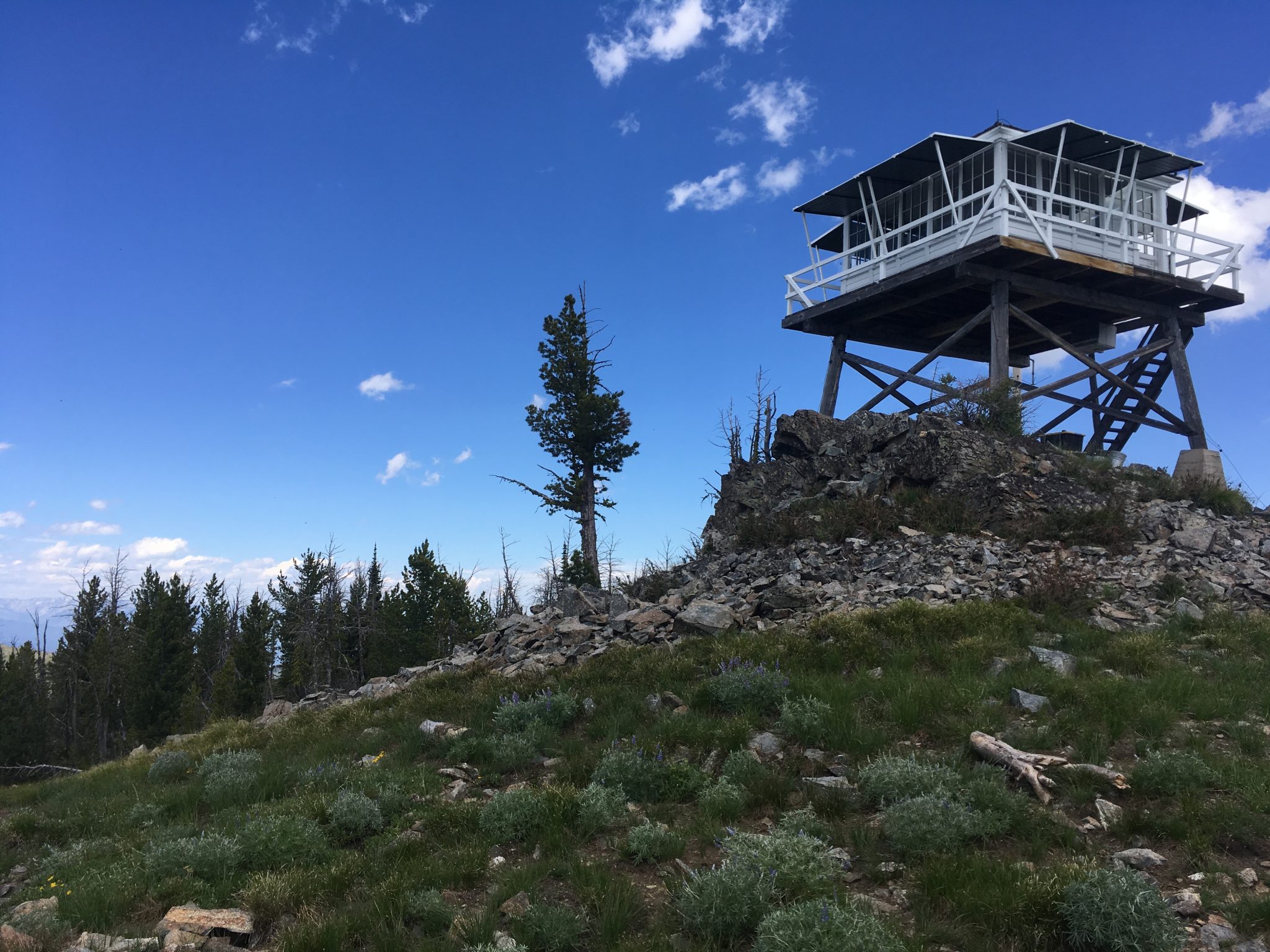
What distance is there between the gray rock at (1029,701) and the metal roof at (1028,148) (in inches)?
637

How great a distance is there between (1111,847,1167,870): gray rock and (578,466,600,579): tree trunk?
27.9 meters

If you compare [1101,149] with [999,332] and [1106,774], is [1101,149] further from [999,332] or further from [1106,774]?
[1106,774]

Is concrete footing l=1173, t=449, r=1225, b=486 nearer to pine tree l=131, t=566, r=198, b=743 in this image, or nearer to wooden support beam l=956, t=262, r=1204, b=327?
wooden support beam l=956, t=262, r=1204, b=327

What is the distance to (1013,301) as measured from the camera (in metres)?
21.7

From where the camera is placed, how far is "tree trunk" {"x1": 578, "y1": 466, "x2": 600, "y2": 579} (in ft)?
110

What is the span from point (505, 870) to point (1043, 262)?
19.0 meters

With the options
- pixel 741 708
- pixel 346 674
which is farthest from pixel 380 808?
pixel 346 674

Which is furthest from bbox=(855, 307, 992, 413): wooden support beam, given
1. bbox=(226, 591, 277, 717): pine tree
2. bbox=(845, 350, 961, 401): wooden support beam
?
bbox=(226, 591, 277, 717): pine tree

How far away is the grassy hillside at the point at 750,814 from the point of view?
16.7ft

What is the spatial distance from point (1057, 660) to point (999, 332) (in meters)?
12.1

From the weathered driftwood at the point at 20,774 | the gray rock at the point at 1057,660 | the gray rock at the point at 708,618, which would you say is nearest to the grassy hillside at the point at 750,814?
the gray rock at the point at 1057,660

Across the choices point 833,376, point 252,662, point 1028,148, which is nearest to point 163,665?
point 252,662

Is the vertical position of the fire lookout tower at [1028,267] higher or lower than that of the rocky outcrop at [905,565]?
higher

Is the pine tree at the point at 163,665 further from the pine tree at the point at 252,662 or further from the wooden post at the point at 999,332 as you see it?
the wooden post at the point at 999,332
